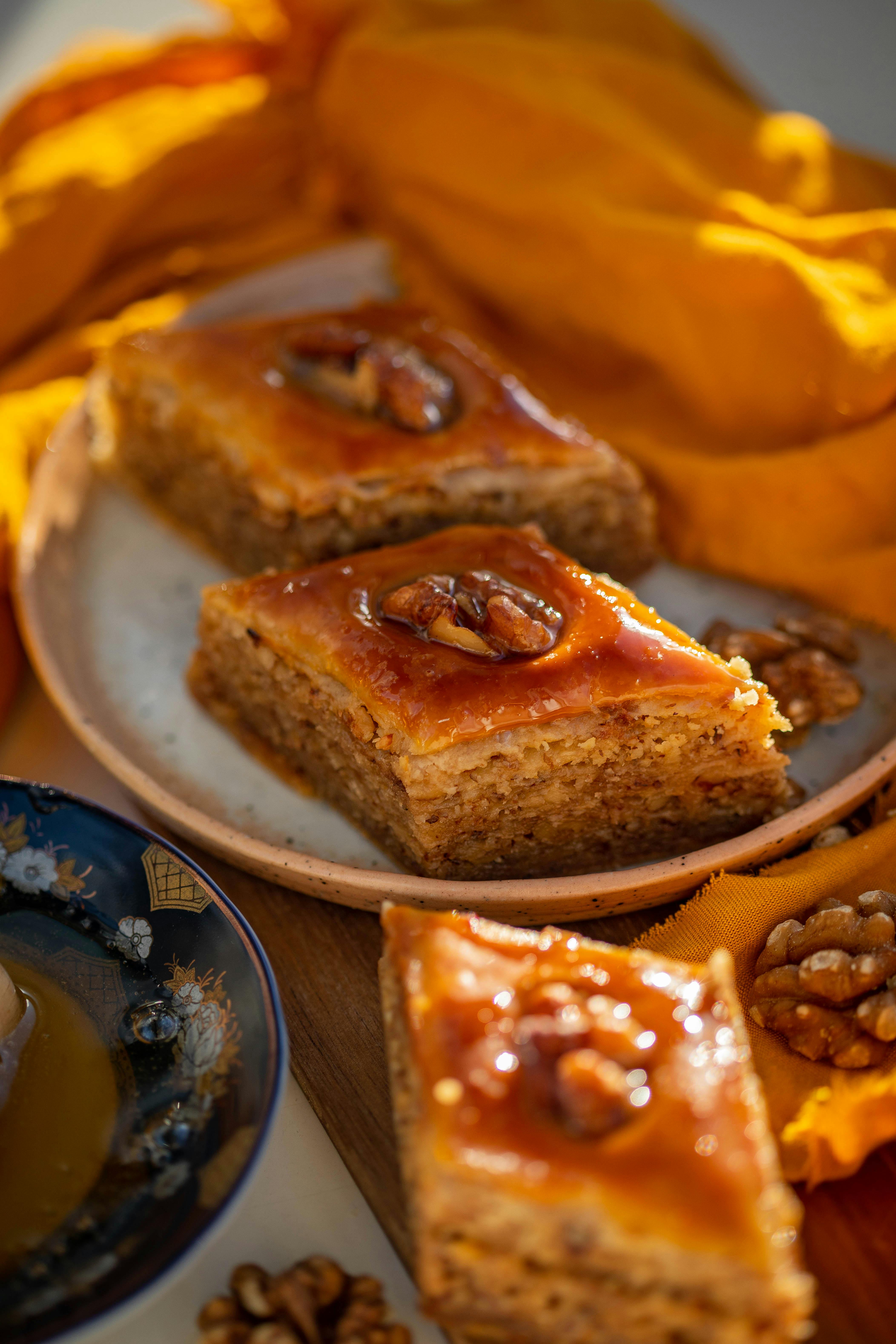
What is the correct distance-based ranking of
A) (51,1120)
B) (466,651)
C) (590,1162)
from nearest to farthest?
(590,1162) → (51,1120) → (466,651)

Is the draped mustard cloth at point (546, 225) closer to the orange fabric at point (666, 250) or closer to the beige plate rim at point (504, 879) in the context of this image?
the orange fabric at point (666, 250)

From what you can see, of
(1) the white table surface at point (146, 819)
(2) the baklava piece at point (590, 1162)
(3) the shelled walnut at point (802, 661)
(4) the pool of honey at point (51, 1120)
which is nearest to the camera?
(2) the baklava piece at point (590, 1162)

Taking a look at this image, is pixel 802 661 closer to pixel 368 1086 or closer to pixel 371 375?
pixel 371 375

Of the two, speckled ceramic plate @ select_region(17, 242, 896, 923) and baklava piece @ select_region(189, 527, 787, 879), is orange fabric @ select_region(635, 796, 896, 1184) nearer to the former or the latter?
speckled ceramic plate @ select_region(17, 242, 896, 923)

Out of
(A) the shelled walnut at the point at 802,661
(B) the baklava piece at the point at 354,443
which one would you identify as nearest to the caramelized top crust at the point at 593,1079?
(A) the shelled walnut at the point at 802,661

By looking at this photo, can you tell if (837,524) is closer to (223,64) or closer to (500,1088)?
(500,1088)

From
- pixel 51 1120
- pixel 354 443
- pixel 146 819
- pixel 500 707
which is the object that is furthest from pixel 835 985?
pixel 354 443

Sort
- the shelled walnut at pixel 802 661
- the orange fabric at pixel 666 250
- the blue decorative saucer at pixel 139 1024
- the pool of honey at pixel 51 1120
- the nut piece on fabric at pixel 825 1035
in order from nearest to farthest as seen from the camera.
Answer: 1. the blue decorative saucer at pixel 139 1024
2. the pool of honey at pixel 51 1120
3. the nut piece on fabric at pixel 825 1035
4. the shelled walnut at pixel 802 661
5. the orange fabric at pixel 666 250
